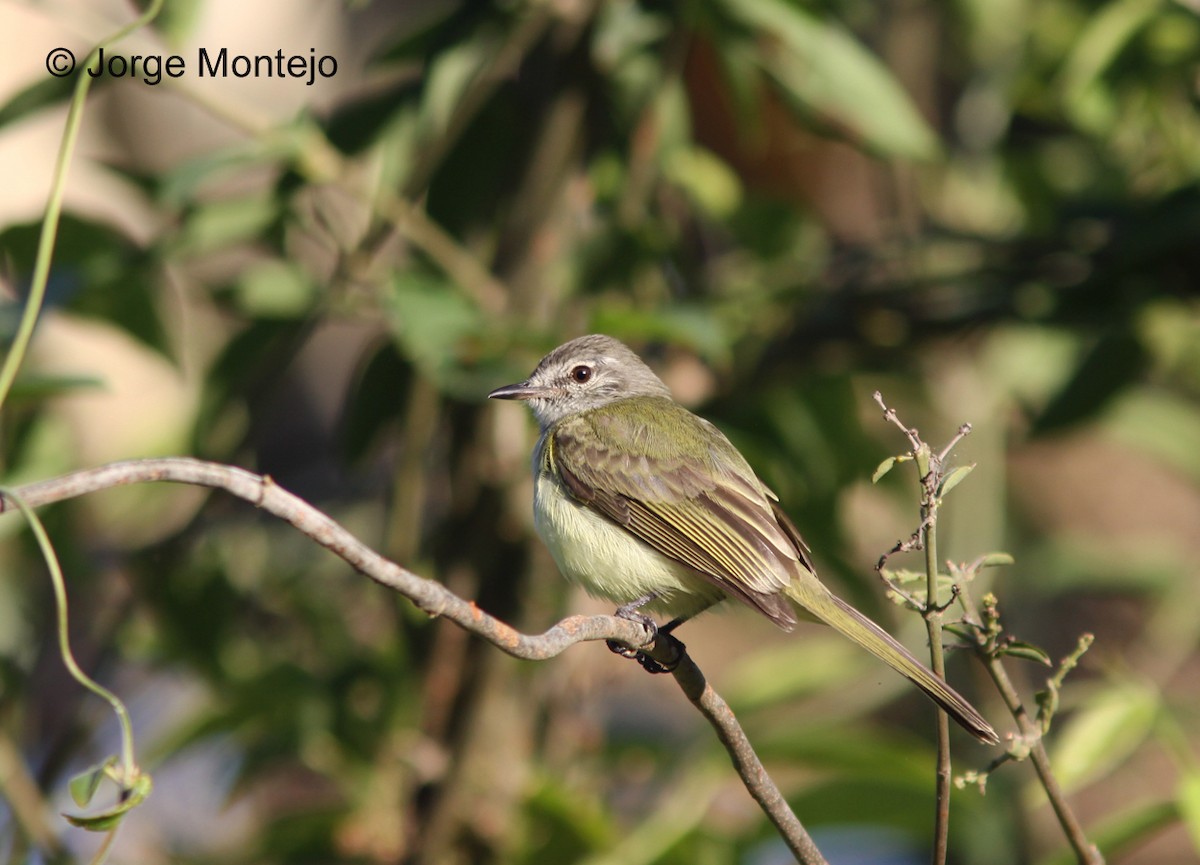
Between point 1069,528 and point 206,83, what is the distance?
4.08m

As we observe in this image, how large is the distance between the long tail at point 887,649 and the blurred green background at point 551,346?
555 mm

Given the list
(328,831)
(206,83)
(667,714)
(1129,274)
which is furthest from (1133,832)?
(667,714)

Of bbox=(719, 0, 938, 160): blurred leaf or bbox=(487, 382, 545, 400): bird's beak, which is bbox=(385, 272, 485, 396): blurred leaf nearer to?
bbox=(487, 382, 545, 400): bird's beak

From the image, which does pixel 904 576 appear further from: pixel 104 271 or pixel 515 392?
pixel 104 271

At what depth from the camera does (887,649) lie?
2.57 metres

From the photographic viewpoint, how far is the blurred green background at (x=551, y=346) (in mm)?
3436

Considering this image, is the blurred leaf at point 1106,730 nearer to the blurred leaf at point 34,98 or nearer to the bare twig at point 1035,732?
the bare twig at point 1035,732

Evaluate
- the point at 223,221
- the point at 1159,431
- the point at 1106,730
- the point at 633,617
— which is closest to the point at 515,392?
the point at 633,617

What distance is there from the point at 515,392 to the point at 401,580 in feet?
6.53

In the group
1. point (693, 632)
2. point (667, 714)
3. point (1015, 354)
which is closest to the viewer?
point (1015, 354)

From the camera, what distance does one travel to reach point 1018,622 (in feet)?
17.6

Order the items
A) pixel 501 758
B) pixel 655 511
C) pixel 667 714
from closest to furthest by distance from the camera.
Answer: pixel 655 511, pixel 501 758, pixel 667 714

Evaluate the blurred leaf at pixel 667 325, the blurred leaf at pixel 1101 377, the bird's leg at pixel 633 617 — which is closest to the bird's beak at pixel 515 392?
the blurred leaf at pixel 667 325

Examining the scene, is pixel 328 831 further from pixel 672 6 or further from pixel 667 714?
pixel 667 714
